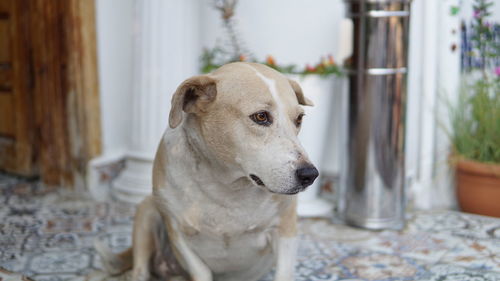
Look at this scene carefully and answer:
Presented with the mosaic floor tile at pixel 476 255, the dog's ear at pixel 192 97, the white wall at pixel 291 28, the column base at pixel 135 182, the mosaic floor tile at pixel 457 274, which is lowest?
the mosaic floor tile at pixel 476 255

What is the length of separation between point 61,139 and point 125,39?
782 mm

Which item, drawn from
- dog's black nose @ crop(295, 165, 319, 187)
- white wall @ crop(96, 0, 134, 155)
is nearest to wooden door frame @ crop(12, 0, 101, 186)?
white wall @ crop(96, 0, 134, 155)

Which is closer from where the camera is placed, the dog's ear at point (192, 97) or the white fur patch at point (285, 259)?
the dog's ear at point (192, 97)

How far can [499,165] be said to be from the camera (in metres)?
3.11

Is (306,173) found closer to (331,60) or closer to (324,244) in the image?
(324,244)

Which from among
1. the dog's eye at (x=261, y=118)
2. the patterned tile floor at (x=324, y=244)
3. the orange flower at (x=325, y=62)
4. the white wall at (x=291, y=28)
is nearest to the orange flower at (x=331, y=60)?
the orange flower at (x=325, y=62)

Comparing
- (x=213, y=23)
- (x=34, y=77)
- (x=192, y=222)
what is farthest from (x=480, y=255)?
(x=34, y=77)

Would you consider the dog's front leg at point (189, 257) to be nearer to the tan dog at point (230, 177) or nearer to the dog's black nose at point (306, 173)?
the tan dog at point (230, 177)

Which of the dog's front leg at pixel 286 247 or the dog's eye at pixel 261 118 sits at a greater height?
the dog's eye at pixel 261 118

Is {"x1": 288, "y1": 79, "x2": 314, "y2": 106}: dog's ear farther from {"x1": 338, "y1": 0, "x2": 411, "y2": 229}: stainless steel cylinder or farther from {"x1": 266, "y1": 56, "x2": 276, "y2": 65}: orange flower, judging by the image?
{"x1": 266, "y1": 56, "x2": 276, "y2": 65}: orange flower

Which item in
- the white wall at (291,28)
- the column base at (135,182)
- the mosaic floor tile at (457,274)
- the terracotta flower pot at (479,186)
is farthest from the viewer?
the column base at (135,182)

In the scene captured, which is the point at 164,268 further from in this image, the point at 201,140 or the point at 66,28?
the point at 66,28

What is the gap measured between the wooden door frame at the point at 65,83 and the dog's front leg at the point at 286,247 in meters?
2.14

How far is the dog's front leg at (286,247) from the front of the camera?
1797 millimetres
